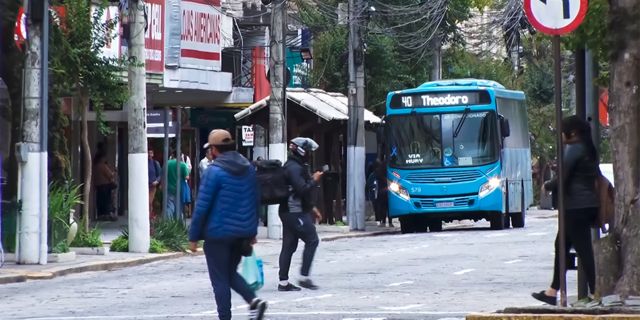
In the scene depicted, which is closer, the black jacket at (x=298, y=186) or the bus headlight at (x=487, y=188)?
the black jacket at (x=298, y=186)

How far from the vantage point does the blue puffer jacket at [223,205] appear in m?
10.5

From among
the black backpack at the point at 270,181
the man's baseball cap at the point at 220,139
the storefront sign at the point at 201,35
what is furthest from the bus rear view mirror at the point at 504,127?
the man's baseball cap at the point at 220,139

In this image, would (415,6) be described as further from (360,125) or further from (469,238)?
(469,238)

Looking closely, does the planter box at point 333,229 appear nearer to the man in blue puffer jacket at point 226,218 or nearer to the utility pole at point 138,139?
the utility pole at point 138,139

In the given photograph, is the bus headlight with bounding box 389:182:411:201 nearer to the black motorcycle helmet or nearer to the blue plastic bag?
the black motorcycle helmet

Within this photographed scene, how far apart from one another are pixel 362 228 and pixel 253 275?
22.1 m

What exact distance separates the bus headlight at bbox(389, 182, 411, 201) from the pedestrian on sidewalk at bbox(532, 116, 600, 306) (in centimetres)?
1851

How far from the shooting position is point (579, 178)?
12312 millimetres

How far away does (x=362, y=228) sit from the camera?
3306 cm

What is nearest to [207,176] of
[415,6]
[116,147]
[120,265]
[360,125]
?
[120,265]

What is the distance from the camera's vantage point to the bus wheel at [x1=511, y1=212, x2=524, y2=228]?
110 feet

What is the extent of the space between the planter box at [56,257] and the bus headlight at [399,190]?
11877 millimetres

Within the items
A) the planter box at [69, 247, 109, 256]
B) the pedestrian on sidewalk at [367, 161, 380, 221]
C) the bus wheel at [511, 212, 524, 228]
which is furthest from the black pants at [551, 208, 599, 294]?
the pedestrian on sidewalk at [367, 161, 380, 221]

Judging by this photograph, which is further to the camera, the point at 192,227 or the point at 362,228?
the point at 362,228
